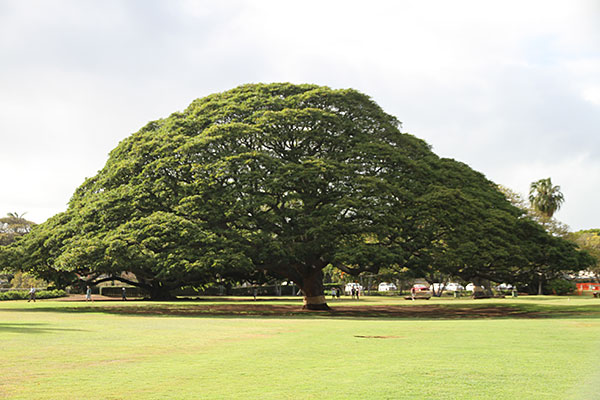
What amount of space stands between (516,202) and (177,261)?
54896mm

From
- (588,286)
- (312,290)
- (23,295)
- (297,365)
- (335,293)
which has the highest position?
(312,290)

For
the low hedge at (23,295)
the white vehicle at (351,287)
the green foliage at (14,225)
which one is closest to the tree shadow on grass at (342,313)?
the low hedge at (23,295)

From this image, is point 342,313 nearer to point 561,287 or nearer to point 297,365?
point 297,365

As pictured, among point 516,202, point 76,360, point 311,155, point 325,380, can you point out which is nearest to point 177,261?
point 311,155

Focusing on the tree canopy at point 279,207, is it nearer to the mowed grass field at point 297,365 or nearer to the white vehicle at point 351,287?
the mowed grass field at point 297,365

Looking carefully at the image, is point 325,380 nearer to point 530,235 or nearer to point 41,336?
point 41,336

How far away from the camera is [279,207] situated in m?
32.5

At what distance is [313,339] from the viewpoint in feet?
49.2

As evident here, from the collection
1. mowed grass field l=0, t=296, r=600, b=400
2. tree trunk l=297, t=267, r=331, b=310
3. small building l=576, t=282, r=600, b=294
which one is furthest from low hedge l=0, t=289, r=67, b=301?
small building l=576, t=282, r=600, b=294

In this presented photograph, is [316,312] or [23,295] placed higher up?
[316,312]

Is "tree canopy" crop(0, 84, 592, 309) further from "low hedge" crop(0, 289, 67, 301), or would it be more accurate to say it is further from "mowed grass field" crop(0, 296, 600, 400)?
"low hedge" crop(0, 289, 67, 301)

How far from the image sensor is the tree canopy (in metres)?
29.1

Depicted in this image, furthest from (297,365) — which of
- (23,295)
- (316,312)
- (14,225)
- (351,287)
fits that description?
(14,225)

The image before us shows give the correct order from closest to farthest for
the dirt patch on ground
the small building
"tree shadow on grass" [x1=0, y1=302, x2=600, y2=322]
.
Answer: "tree shadow on grass" [x1=0, y1=302, x2=600, y2=322] → the dirt patch on ground → the small building
